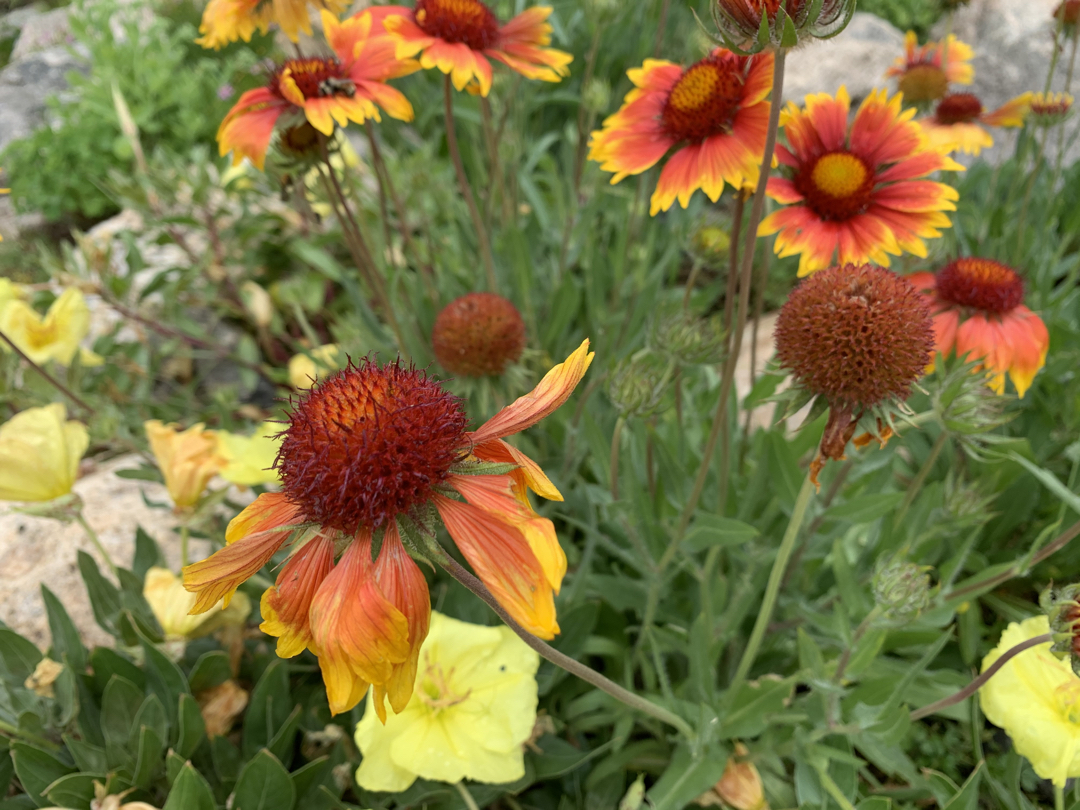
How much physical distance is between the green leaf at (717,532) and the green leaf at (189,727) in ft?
2.85

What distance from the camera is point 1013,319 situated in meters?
1.26

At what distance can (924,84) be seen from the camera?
221 centimetres

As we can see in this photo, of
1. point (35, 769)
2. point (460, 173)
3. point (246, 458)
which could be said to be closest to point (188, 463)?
point (246, 458)

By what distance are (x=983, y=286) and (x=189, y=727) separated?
163 cm

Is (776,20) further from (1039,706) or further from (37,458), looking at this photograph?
(37,458)

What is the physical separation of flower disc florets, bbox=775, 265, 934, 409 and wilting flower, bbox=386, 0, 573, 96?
69cm

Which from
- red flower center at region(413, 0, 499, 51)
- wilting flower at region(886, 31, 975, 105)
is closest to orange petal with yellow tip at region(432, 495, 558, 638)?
red flower center at region(413, 0, 499, 51)

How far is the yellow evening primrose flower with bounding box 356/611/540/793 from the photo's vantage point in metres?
0.96

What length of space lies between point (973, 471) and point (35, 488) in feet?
6.57

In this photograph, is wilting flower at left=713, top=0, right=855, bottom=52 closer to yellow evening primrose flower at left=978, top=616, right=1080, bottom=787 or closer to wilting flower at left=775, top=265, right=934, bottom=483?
wilting flower at left=775, top=265, right=934, bottom=483

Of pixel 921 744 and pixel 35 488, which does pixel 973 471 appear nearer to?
pixel 921 744

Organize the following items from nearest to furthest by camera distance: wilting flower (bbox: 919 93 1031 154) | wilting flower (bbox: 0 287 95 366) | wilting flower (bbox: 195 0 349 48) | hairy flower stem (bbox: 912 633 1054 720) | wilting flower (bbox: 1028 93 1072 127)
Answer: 1. hairy flower stem (bbox: 912 633 1054 720)
2. wilting flower (bbox: 195 0 349 48)
3. wilting flower (bbox: 0 287 95 366)
4. wilting flower (bbox: 1028 93 1072 127)
5. wilting flower (bbox: 919 93 1031 154)

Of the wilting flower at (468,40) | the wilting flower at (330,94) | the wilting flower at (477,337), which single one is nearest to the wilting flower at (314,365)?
the wilting flower at (477,337)

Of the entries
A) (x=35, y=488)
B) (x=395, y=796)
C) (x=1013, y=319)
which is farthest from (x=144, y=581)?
(x=1013, y=319)
